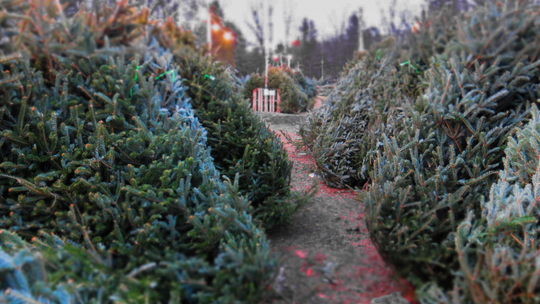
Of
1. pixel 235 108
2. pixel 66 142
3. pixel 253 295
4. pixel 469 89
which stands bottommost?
pixel 253 295

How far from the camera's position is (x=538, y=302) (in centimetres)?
127

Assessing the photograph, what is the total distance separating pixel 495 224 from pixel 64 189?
9.16 ft

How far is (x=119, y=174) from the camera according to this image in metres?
2.33

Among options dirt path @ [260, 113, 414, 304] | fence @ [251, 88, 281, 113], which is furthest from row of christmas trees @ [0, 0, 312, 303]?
fence @ [251, 88, 281, 113]

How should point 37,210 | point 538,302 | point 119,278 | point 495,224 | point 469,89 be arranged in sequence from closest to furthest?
point 538,302 → point 119,278 → point 495,224 → point 37,210 → point 469,89

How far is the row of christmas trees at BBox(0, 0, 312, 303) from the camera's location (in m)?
1.44

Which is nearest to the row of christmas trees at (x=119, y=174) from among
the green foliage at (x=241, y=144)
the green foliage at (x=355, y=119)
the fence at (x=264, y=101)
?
the green foliage at (x=241, y=144)

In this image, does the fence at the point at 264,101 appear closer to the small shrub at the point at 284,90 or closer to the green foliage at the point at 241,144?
the small shrub at the point at 284,90

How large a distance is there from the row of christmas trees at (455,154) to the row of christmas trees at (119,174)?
870mm

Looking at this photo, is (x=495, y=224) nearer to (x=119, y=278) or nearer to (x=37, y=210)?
(x=119, y=278)

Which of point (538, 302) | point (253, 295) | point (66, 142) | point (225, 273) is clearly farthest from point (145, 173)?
point (538, 302)

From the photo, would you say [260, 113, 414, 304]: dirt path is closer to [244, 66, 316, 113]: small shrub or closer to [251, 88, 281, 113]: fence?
[244, 66, 316, 113]: small shrub

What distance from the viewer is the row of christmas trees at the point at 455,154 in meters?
1.57

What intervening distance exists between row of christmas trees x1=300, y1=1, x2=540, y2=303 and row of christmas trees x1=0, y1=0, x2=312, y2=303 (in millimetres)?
870
